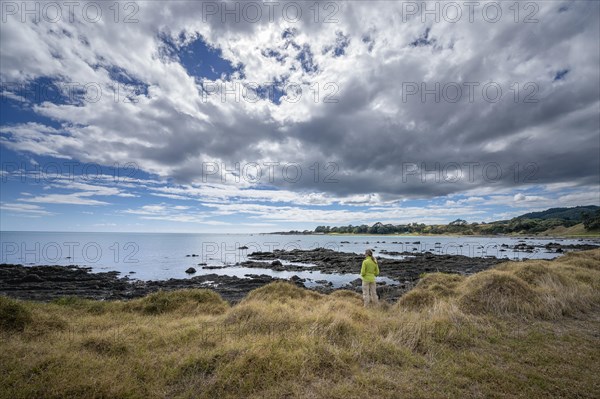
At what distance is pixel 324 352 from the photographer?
6.62 meters

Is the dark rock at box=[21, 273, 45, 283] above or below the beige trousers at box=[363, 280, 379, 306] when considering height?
below

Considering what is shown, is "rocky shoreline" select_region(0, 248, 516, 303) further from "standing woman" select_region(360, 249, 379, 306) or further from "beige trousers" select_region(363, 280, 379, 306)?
"standing woman" select_region(360, 249, 379, 306)

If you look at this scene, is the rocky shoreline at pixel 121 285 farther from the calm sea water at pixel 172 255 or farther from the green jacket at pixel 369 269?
the green jacket at pixel 369 269

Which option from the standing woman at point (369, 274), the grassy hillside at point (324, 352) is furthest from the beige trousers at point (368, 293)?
the grassy hillside at point (324, 352)

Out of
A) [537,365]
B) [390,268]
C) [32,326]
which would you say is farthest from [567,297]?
[390,268]

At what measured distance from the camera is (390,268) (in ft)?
127

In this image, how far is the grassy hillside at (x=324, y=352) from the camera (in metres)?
5.27

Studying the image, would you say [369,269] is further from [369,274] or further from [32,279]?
[32,279]

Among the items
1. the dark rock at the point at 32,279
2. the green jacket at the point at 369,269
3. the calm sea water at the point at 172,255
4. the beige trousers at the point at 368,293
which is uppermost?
the green jacket at the point at 369,269

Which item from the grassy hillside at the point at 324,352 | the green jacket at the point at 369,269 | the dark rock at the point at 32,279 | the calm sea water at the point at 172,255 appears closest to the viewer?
the grassy hillside at the point at 324,352

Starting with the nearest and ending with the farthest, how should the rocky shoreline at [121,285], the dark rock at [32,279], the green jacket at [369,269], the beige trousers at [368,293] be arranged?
the green jacket at [369,269], the beige trousers at [368,293], the rocky shoreline at [121,285], the dark rock at [32,279]

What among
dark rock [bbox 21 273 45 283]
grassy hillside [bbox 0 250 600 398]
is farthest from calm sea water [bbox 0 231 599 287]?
grassy hillside [bbox 0 250 600 398]

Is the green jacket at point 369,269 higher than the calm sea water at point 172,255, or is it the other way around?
the green jacket at point 369,269

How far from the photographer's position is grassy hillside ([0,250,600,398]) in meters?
5.27
